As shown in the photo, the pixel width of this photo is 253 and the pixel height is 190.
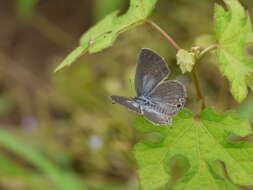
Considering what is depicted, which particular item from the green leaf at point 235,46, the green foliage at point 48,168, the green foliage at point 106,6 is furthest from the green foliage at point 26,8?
the green leaf at point 235,46

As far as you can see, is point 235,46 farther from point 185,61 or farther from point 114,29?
point 114,29

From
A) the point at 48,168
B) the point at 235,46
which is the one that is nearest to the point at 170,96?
the point at 235,46

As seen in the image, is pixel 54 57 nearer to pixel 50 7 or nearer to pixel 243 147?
pixel 50 7

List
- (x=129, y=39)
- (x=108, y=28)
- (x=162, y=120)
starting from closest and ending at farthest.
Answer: (x=162, y=120) → (x=108, y=28) → (x=129, y=39)

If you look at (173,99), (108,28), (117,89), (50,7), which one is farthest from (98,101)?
(173,99)

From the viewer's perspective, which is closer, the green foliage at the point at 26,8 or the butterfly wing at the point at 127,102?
the butterfly wing at the point at 127,102

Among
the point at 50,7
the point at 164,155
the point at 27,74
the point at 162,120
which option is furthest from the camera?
the point at 50,7

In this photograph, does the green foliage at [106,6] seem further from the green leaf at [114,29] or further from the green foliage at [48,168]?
the green leaf at [114,29]

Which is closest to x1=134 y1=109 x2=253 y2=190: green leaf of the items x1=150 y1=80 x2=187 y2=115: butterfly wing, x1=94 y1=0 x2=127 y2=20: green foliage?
x1=150 y1=80 x2=187 y2=115: butterfly wing
